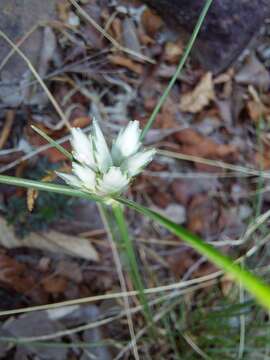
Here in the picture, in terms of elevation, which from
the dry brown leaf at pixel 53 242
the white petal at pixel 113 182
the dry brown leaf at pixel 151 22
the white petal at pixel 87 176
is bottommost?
the white petal at pixel 113 182

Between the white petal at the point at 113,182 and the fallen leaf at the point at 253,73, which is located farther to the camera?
the fallen leaf at the point at 253,73

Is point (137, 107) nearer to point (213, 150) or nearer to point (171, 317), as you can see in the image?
point (213, 150)

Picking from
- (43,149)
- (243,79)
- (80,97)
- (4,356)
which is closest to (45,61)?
(80,97)

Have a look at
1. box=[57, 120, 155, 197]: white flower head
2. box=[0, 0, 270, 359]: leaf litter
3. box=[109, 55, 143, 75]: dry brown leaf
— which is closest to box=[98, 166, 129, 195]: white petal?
box=[57, 120, 155, 197]: white flower head

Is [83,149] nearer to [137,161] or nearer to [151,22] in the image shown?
[137,161]

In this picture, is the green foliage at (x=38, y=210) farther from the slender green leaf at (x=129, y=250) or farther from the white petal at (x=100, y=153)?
the white petal at (x=100, y=153)

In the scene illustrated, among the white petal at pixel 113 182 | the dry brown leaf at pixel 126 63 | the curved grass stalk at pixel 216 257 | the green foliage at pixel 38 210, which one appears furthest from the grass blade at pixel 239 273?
the dry brown leaf at pixel 126 63

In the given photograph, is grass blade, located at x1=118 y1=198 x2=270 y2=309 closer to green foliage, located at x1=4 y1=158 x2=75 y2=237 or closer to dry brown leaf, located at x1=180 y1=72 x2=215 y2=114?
green foliage, located at x1=4 y1=158 x2=75 y2=237
